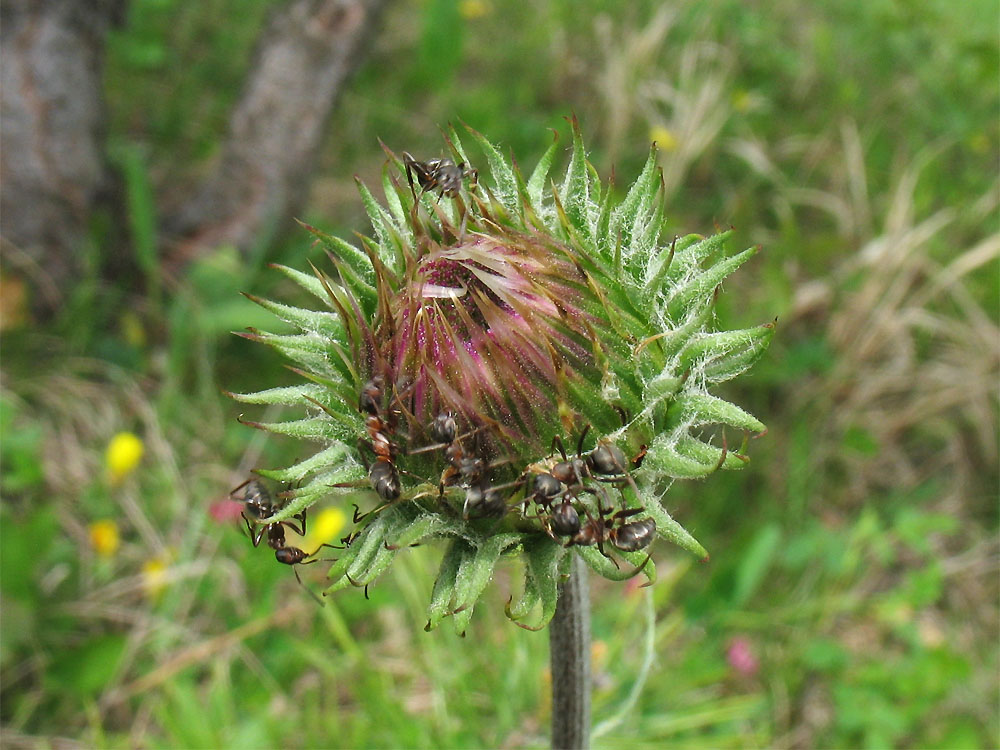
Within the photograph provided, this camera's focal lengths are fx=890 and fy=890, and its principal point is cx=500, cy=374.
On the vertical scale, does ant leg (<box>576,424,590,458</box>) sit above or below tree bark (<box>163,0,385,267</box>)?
below

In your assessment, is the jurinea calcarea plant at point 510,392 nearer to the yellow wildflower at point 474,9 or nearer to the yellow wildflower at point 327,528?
the yellow wildflower at point 327,528

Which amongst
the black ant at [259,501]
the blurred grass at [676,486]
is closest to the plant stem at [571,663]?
the black ant at [259,501]

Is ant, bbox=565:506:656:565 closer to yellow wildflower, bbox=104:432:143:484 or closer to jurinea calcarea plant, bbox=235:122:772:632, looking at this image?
jurinea calcarea plant, bbox=235:122:772:632

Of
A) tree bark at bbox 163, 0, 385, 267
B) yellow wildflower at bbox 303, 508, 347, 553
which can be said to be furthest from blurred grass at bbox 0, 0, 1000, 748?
tree bark at bbox 163, 0, 385, 267

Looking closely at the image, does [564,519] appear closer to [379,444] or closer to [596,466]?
[596,466]

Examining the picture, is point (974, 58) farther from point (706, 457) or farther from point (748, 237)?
point (706, 457)

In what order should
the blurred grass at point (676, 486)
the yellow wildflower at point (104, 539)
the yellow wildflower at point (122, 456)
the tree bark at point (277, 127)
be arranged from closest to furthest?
1. the blurred grass at point (676, 486)
2. the yellow wildflower at point (104, 539)
3. the yellow wildflower at point (122, 456)
4. the tree bark at point (277, 127)

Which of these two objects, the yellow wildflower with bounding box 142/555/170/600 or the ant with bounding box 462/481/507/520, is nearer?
the ant with bounding box 462/481/507/520
